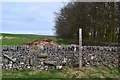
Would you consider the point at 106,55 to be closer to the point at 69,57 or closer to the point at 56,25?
the point at 69,57

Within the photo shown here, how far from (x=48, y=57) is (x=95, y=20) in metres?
8.20

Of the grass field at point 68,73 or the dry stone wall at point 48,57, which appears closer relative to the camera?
the grass field at point 68,73

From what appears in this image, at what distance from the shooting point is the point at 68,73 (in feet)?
16.6

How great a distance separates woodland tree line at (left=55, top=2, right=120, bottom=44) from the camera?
11.6 meters

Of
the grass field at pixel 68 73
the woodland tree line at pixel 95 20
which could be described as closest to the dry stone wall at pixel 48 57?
the grass field at pixel 68 73

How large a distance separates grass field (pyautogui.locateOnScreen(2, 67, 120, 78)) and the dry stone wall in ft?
0.87

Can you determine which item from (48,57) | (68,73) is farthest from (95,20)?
(68,73)

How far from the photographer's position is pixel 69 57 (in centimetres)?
566

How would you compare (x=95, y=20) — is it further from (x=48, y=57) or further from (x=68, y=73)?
(x=68, y=73)

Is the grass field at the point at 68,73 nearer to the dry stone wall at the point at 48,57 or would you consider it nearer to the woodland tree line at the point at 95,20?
the dry stone wall at the point at 48,57

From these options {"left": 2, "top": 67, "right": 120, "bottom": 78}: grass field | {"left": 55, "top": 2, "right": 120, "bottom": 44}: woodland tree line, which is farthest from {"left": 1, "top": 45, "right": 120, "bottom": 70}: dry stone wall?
{"left": 55, "top": 2, "right": 120, "bottom": 44}: woodland tree line

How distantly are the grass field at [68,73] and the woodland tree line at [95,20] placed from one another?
681cm

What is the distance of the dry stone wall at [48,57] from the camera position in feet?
17.9

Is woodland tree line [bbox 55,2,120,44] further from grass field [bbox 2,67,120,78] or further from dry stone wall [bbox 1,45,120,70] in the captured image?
grass field [bbox 2,67,120,78]
